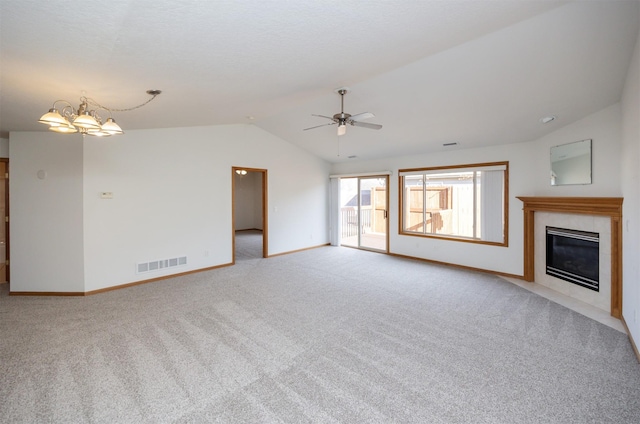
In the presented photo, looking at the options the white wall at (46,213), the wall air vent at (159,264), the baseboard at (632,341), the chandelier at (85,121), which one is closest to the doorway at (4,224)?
the white wall at (46,213)

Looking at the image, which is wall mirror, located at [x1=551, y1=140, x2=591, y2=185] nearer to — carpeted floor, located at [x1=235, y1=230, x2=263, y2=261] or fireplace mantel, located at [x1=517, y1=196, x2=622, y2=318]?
fireplace mantel, located at [x1=517, y1=196, x2=622, y2=318]

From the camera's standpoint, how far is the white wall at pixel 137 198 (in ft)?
13.8

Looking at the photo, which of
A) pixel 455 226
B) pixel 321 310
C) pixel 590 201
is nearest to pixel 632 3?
pixel 590 201

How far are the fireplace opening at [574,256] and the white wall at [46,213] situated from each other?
7.10 m

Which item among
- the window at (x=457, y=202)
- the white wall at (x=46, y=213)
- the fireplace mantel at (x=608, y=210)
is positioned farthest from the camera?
the window at (x=457, y=202)

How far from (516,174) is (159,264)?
6.40 m

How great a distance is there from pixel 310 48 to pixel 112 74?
1.66 m

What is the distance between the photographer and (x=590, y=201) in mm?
3596

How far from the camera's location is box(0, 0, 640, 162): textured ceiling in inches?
69.3

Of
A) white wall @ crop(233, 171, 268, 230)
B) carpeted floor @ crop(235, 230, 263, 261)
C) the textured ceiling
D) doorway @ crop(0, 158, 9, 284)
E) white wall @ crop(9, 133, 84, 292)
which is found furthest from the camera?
white wall @ crop(233, 171, 268, 230)

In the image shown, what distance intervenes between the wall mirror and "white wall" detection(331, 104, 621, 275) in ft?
0.26

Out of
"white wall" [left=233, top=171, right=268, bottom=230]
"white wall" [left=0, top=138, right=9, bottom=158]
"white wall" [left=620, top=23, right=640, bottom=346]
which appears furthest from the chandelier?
"white wall" [left=233, top=171, right=268, bottom=230]

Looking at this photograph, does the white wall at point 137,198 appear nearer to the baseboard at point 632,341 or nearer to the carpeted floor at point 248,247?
the carpeted floor at point 248,247

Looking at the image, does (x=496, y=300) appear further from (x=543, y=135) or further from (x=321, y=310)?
(x=543, y=135)
